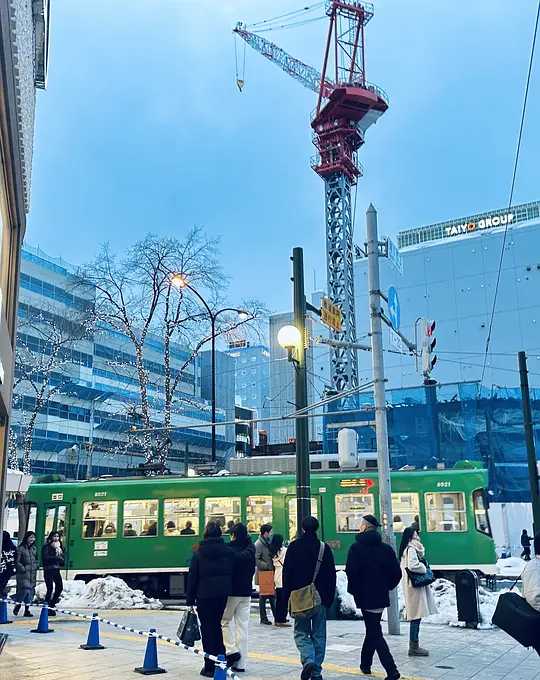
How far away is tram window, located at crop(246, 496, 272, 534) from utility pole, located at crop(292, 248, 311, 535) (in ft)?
23.3

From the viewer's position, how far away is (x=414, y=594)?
9.52m

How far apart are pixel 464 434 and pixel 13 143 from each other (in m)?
31.5

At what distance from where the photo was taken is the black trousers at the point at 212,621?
25.8 feet

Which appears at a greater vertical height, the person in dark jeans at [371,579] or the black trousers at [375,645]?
the person in dark jeans at [371,579]

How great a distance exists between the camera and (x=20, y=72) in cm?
812

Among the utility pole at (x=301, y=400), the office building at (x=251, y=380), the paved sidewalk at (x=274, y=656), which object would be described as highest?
the office building at (x=251, y=380)

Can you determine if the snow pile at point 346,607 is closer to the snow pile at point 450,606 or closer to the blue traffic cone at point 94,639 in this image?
the snow pile at point 450,606

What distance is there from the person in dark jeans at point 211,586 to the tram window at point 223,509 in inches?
420

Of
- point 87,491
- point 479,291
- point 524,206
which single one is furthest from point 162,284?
point 524,206

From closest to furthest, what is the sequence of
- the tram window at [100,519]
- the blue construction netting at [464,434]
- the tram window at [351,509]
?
the tram window at [351,509]
the tram window at [100,519]
the blue construction netting at [464,434]

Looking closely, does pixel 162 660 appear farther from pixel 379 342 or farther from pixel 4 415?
pixel 379 342

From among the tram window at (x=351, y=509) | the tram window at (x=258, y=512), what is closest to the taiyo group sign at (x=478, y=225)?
the tram window at (x=351, y=509)

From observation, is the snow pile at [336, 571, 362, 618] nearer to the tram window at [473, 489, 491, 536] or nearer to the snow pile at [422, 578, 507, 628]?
the snow pile at [422, 578, 507, 628]

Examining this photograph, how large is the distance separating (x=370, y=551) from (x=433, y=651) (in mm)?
2685
